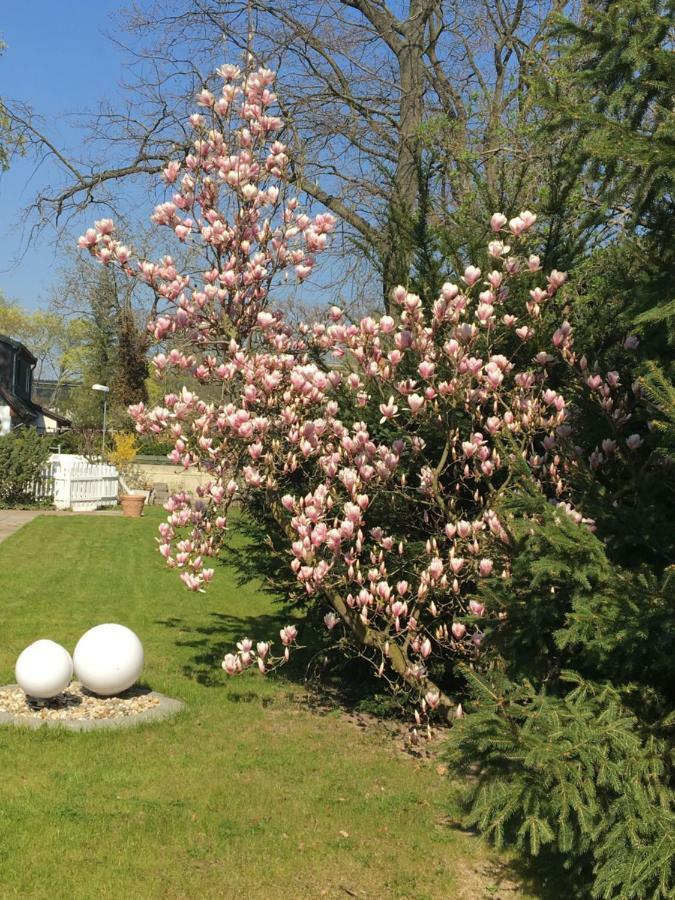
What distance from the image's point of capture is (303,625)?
8.69 m

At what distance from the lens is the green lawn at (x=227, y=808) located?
455cm

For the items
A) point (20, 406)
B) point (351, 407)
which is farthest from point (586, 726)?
point (20, 406)

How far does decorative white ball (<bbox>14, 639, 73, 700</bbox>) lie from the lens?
680 centimetres

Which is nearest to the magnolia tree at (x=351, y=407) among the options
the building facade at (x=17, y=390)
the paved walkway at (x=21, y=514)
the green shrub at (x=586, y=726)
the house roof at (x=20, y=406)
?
the green shrub at (x=586, y=726)

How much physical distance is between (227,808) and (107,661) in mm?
2048

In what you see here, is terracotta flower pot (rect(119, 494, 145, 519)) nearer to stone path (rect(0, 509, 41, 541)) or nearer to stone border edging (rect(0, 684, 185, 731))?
stone path (rect(0, 509, 41, 541))

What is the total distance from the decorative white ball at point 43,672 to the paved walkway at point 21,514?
12496 mm

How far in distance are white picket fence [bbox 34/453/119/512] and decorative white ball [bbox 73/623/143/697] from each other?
20137 millimetres

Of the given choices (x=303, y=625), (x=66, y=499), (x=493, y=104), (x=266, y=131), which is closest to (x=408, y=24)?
(x=493, y=104)

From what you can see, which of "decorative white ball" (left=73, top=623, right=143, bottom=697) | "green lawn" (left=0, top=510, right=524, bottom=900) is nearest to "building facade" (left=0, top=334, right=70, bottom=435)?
"decorative white ball" (left=73, top=623, right=143, bottom=697)

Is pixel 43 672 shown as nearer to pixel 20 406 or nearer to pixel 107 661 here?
pixel 107 661

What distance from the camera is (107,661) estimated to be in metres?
7.04

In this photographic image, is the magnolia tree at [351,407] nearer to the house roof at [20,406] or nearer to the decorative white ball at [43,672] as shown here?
the decorative white ball at [43,672]

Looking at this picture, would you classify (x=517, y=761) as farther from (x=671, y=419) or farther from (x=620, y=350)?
(x=620, y=350)
